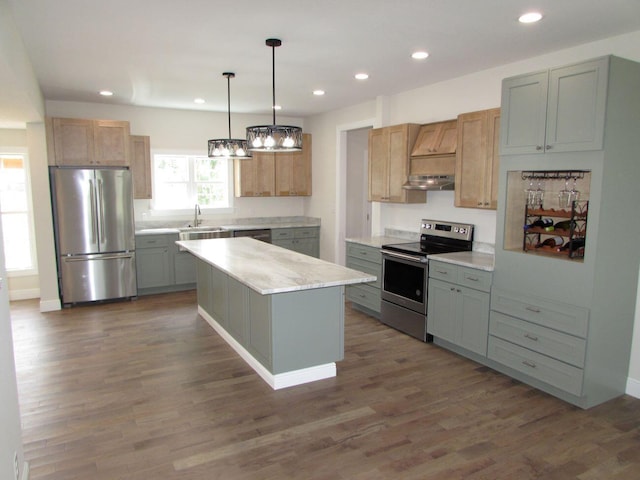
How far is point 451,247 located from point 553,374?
1.75 metres

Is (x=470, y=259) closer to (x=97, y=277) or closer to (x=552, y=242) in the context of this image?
(x=552, y=242)

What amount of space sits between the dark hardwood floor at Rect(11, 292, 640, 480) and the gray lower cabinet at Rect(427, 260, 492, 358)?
0.19 meters

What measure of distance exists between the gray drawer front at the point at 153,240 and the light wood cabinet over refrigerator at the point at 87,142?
39.9 inches

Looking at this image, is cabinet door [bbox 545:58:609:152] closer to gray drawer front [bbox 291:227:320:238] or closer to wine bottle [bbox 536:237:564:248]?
wine bottle [bbox 536:237:564:248]

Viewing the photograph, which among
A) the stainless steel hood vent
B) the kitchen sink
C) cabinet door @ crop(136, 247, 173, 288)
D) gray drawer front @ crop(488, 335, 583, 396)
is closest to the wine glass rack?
gray drawer front @ crop(488, 335, 583, 396)

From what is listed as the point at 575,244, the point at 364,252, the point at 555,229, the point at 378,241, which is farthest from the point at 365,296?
the point at 575,244

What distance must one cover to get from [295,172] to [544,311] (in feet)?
16.0

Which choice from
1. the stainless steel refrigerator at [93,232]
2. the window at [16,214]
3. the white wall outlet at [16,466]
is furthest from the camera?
the window at [16,214]

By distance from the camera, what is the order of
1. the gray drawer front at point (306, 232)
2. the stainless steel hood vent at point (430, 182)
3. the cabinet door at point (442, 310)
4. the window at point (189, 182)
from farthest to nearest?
1. the gray drawer front at point (306, 232)
2. the window at point (189, 182)
3. the stainless steel hood vent at point (430, 182)
4. the cabinet door at point (442, 310)

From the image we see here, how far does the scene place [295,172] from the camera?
7.43 meters

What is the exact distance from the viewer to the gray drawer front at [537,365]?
3182mm

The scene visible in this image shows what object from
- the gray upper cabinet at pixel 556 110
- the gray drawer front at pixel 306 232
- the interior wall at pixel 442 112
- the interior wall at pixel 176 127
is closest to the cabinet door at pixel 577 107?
the gray upper cabinet at pixel 556 110

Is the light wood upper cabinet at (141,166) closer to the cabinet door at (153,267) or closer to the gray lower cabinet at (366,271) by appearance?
the cabinet door at (153,267)

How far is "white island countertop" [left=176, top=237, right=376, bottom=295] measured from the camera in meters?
3.20
